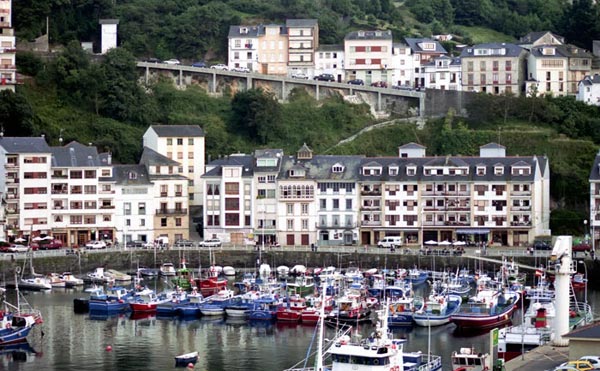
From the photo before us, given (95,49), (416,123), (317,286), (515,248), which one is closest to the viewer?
(317,286)

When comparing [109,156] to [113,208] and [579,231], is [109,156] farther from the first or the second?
[579,231]

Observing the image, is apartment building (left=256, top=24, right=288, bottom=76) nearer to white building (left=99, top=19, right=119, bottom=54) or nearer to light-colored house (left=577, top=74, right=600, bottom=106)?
white building (left=99, top=19, right=119, bottom=54)

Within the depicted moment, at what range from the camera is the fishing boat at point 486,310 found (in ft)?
225

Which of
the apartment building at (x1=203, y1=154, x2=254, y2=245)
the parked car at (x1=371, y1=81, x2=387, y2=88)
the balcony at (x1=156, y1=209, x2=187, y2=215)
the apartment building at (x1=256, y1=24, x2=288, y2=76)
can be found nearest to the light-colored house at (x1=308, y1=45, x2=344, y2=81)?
the apartment building at (x1=256, y1=24, x2=288, y2=76)

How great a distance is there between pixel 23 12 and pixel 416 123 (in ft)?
90.3

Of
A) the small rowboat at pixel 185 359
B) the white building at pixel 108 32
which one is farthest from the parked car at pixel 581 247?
the white building at pixel 108 32

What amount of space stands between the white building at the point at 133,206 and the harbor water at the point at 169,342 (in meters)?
16.7

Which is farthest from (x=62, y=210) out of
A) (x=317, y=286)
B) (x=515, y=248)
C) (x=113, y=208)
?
(x=515, y=248)

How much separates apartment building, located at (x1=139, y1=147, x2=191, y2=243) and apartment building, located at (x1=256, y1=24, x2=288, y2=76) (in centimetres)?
1891

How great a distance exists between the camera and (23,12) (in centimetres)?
10544

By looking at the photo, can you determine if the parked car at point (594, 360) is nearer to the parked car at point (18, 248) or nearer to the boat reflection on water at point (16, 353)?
the boat reflection on water at point (16, 353)

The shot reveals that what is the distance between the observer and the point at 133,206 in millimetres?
91188

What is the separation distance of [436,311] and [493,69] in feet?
128

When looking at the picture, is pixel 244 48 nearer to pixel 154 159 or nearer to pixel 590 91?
pixel 154 159
